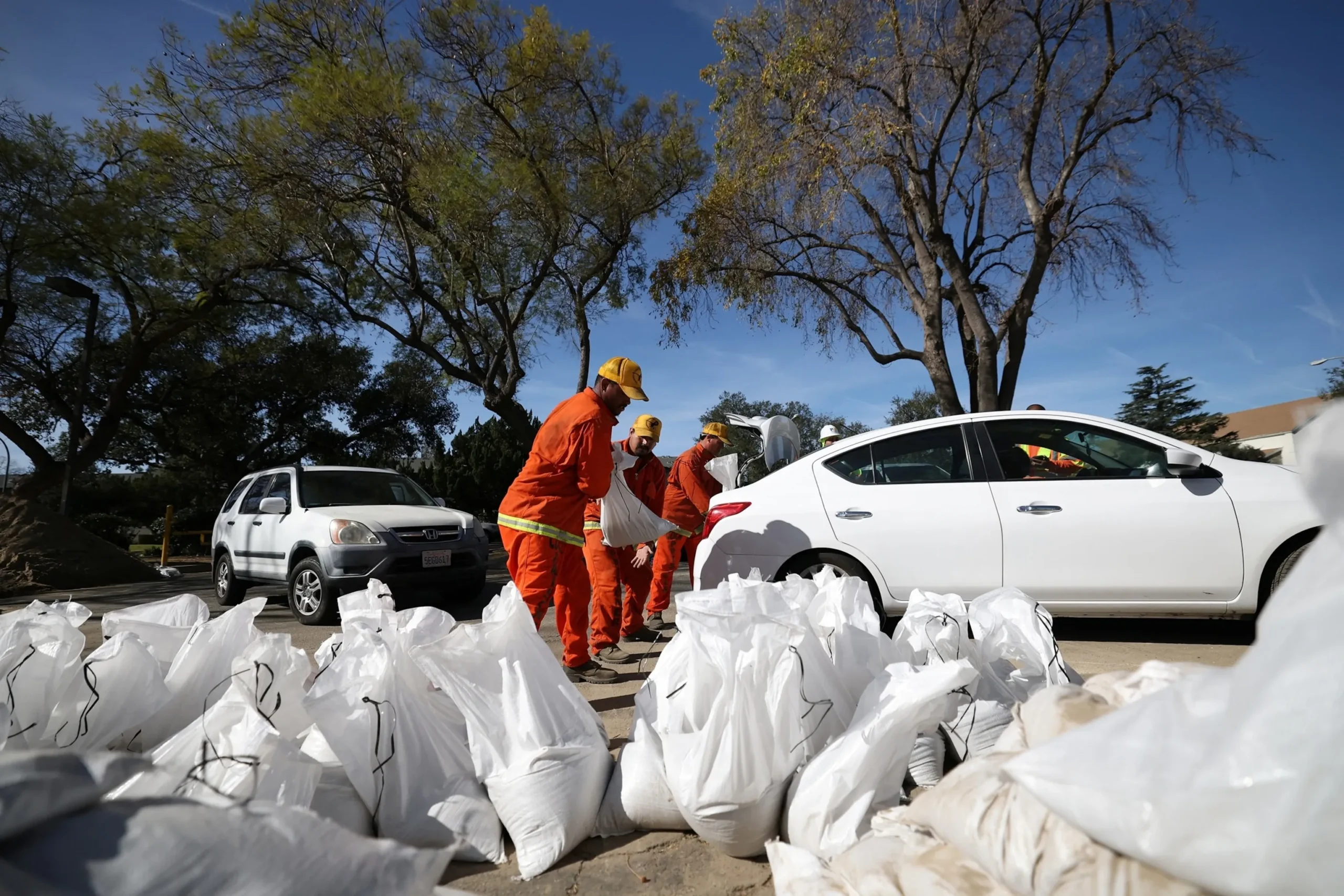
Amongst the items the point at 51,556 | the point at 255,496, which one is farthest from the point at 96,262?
the point at 255,496

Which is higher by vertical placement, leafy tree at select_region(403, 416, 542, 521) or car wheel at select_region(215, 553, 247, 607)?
leafy tree at select_region(403, 416, 542, 521)

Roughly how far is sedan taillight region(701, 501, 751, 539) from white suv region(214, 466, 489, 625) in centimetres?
329

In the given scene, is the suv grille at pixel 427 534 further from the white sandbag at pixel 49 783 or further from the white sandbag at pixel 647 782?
the white sandbag at pixel 49 783

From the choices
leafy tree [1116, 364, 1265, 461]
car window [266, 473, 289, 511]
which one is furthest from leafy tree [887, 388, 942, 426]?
car window [266, 473, 289, 511]

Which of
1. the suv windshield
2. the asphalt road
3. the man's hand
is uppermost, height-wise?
the suv windshield

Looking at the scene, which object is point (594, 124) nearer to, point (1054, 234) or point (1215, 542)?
point (1054, 234)

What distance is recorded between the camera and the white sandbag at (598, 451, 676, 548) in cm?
470

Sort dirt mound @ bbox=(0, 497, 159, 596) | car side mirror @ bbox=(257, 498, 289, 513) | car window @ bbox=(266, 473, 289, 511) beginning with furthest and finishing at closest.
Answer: dirt mound @ bbox=(0, 497, 159, 596)
car window @ bbox=(266, 473, 289, 511)
car side mirror @ bbox=(257, 498, 289, 513)

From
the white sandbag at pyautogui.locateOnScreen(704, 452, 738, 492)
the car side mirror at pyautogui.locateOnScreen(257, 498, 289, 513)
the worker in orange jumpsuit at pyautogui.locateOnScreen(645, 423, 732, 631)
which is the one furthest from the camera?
the car side mirror at pyautogui.locateOnScreen(257, 498, 289, 513)

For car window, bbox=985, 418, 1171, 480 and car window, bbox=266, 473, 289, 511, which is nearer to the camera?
car window, bbox=985, 418, 1171, 480

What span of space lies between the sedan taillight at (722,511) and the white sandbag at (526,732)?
2.56m

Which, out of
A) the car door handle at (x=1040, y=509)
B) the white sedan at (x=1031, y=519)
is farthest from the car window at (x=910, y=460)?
the car door handle at (x=1040, y=509)

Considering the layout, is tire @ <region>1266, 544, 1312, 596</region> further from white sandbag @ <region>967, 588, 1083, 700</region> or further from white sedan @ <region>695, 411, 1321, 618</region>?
white sandbag @ <region>967, 588, 1083, 700</region>

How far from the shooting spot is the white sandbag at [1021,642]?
2.62 meters
